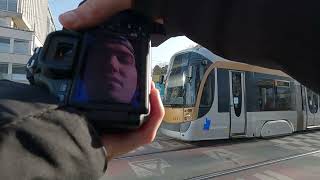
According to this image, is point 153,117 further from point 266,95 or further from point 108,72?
point 266,95

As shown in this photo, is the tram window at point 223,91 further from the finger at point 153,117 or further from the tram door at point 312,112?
the finger at point 153,117

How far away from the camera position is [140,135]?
74cm

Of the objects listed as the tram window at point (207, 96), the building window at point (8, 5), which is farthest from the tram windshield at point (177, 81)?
the building window at point (8, 5)

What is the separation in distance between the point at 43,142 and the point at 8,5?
168 feet

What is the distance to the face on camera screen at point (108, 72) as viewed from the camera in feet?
2.10

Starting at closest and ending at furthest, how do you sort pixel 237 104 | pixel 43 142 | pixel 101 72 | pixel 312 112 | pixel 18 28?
A: pixel 43 142
pixel 101 72
pixel 237 104
pixel 312 112
pixel 18 28

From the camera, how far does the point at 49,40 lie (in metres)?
0.66

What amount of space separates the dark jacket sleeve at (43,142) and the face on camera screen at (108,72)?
0.06m

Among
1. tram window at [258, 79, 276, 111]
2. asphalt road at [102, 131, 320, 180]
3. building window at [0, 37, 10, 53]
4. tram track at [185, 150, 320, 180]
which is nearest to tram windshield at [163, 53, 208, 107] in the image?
asphalt road at [102, 131, 320, 180]

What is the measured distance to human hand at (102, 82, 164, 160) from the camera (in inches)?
27.6

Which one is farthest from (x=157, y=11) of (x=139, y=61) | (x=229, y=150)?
(x=229, y=150)

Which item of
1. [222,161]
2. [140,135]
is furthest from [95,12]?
[222,161]

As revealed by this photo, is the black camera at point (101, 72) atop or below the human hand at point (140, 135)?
atop

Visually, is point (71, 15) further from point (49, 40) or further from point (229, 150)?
point (229, 150)
